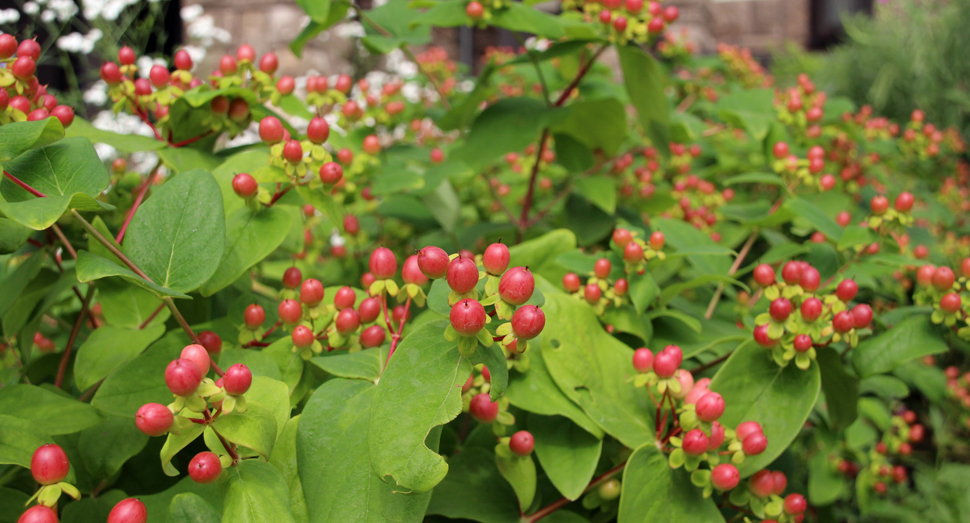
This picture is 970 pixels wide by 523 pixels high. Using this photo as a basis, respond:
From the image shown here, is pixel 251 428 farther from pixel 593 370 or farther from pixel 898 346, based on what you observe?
pixel 898 346

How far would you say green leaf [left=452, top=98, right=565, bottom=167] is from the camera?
0.86 meters

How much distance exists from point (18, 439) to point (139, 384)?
8cm

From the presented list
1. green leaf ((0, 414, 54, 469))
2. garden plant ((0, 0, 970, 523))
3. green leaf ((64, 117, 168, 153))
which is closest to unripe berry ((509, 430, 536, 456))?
garden plant ((0, 0, 970, 523))

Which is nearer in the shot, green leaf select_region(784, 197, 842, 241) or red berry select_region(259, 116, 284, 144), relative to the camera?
red berry select_region(259, 116, 284, 144)

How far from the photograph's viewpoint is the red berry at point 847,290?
0.50 m

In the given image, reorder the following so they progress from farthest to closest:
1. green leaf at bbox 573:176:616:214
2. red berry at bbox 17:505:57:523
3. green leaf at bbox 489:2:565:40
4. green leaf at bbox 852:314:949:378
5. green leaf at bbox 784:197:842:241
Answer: green leaf at bbox 573:176:616:214
green leaf at bbox 489:2:565:40
green leaf at bbox 784:197:842:241
green leaf at bbox 852:314:949:378
red berry at bbox 17:505:57:523

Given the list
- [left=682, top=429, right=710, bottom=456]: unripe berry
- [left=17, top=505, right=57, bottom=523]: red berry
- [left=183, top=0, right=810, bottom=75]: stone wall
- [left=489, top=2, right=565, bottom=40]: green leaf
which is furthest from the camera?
[left=183, top=0, right=810, bottom=75]: stone wall

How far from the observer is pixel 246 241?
49 centimetres

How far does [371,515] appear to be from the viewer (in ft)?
1.18

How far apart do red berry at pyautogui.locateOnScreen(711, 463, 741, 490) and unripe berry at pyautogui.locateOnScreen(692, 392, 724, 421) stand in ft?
0.12

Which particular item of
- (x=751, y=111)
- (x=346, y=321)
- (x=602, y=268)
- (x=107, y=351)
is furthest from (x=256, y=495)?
(x=751, y=111)

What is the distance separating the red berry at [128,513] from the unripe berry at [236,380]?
0.28ft

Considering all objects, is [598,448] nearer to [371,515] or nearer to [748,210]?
[371,515]

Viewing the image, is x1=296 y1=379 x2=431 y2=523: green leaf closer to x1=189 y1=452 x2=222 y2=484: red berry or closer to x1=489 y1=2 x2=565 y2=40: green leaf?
x1=189 y1=452 x2=222 y2=484: red berry
